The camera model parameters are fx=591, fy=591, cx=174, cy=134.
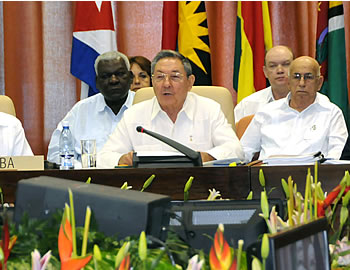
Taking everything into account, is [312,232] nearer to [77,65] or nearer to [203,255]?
[203,255]

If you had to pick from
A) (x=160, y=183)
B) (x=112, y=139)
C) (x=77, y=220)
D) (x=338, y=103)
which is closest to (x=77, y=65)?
(x=112, y=139)

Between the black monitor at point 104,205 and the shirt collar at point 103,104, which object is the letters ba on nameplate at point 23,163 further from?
the shirt collar at point 103,104

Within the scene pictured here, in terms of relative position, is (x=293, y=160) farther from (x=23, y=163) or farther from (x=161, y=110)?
(x=161, y=110)

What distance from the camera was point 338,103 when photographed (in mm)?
4496

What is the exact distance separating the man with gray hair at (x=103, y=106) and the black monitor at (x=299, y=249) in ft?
11.5

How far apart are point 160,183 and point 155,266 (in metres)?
1.62

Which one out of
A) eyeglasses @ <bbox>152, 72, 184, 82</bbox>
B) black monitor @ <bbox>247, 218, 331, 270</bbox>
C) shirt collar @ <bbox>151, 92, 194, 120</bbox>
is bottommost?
black monitor @ <bbox>247, 218, 331, 270</bbox>

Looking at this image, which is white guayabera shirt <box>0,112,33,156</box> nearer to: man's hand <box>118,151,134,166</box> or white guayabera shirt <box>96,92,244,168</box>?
white guayabera shirt <box>96,92,244,168</box>

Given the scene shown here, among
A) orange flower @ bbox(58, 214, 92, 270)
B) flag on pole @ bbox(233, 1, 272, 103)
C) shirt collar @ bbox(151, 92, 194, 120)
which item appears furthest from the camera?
flag on pole @ bbox(233, 1, 272, 103)

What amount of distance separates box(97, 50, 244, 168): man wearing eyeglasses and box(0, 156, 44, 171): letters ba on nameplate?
0.95 m

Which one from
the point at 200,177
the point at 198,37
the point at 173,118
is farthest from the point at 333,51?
the point at 200,177

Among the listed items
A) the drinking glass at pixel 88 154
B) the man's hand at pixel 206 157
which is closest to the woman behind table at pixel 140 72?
the man's hand at pixel 206 157

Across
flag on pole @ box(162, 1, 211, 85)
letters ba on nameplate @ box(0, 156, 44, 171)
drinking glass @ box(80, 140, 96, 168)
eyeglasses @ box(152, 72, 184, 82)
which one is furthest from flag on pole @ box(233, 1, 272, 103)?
letters ba on nameplate @ box(0, 156, 44, 171)

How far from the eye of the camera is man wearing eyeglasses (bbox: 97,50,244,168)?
3.32 metres
